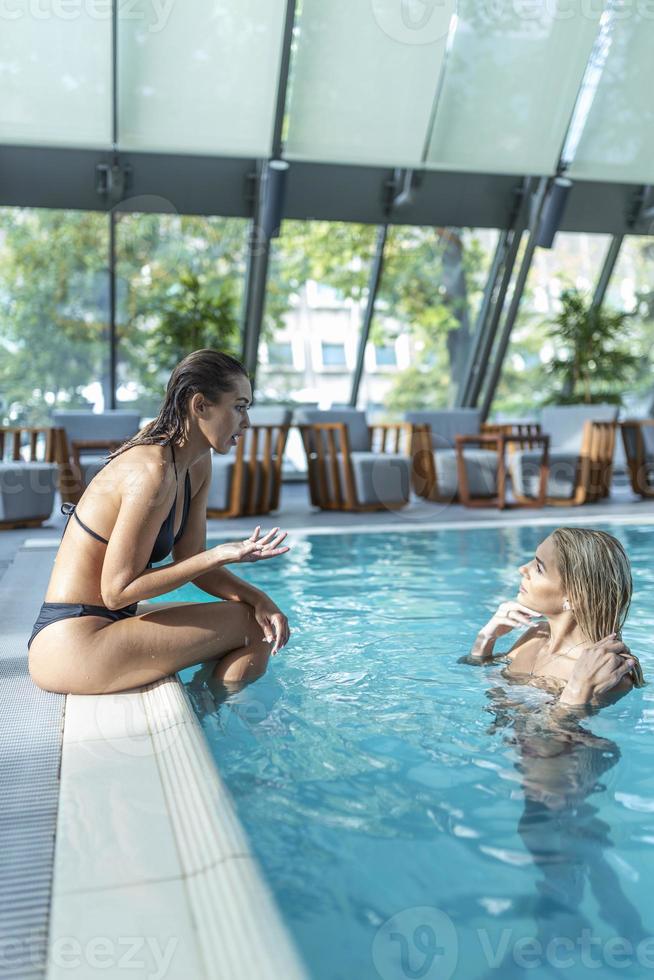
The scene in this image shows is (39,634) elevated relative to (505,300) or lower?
lower

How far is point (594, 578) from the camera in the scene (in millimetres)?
2506

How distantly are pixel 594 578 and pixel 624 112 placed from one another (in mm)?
9069

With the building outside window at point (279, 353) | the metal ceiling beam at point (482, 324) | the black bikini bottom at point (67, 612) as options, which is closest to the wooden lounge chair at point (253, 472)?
the building outside window at point (279, 353)

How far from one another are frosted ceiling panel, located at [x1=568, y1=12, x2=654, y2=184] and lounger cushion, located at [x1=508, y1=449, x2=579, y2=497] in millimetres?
3437

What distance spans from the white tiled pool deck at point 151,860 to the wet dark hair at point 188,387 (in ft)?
2.15

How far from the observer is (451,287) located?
11.0 m

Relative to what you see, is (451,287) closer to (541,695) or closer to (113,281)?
(113,281)

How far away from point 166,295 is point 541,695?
8.49m

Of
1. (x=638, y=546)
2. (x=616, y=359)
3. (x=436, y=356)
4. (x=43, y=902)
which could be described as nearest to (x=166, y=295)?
(x=436, y=356)

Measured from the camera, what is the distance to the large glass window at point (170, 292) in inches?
395

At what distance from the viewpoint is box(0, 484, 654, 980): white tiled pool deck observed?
1255 millimetres

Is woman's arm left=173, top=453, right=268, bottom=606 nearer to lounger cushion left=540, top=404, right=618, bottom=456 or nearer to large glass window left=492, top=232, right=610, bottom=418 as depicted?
lounger cushion left=540, top=404, right=618, bottom=456

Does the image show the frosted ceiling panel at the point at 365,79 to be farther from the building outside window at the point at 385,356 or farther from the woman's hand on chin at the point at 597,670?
the woman's hand on chin at the point at 597,670

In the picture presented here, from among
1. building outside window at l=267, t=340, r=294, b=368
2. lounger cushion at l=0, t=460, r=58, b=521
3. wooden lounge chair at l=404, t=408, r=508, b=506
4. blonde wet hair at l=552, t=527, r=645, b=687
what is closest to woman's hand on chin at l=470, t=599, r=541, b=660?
blonde wet hair at l=552, t=527, r=645, b=687
